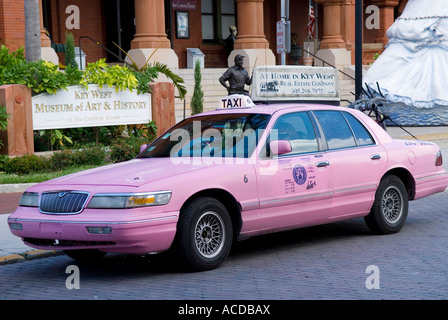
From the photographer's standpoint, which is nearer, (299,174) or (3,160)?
(299,174)

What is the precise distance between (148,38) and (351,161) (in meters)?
16.8

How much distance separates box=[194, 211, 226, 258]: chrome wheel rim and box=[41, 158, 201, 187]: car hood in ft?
1.63

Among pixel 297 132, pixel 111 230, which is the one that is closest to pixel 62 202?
pixel 111 230

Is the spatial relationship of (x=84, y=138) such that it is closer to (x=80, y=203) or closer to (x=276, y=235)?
(x=276, y=235)

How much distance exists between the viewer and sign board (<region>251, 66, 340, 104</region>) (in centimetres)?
1752

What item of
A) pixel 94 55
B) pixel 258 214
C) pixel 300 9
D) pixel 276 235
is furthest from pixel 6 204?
pixel 300 9

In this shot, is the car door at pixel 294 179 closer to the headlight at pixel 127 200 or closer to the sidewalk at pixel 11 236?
the headlight at pixel 127 200

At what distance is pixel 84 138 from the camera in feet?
56.0

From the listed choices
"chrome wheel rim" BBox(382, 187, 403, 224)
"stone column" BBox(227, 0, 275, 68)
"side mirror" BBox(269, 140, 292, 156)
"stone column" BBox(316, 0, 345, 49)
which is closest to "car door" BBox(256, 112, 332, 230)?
"side mirror" BBox(269, 140, 292, 156)

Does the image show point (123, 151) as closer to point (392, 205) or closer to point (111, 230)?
point (392, 205)

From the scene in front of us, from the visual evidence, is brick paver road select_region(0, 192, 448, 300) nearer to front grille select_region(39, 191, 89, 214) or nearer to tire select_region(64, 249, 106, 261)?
tire select_region(64, 249, 106, 261)

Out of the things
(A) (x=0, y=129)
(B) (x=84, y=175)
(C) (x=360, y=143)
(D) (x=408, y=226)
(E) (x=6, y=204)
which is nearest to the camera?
(B) (x=84, y=175)

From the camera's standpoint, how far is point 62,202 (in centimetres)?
761

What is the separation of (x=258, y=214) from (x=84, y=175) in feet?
5.77
